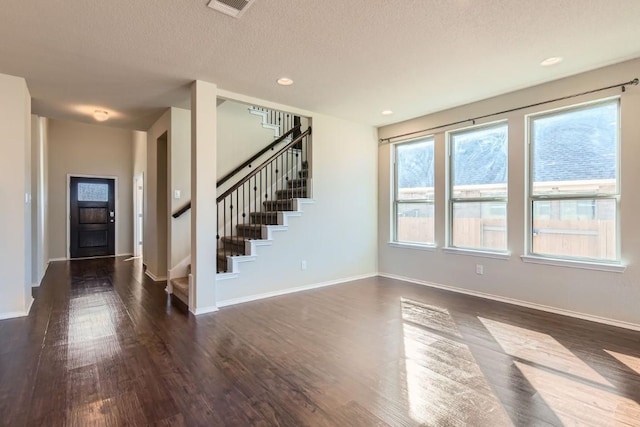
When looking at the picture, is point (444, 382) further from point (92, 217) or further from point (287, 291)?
point (92, 217)

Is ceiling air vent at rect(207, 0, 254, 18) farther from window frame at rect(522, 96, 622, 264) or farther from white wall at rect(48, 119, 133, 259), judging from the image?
white wall at rect(48, 119, 133, 259)

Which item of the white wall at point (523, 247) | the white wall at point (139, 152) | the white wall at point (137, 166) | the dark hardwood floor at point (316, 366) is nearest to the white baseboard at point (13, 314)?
the dark hardwood floor at point (316, 366)

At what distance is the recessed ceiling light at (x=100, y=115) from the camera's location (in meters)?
4.59

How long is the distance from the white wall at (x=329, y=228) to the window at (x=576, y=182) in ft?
7.91

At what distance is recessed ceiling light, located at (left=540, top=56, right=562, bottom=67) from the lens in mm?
3065

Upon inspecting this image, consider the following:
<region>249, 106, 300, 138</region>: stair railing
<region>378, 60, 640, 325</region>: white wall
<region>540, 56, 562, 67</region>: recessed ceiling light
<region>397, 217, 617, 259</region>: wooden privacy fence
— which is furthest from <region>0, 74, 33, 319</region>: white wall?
<region>540, 56, 562, 67</region>: recessed ceiling light

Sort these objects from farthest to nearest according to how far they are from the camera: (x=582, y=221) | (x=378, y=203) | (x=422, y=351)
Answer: (x=378, y=203), (x=582, y=221), (x=422, y=351)

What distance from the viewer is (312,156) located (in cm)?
480

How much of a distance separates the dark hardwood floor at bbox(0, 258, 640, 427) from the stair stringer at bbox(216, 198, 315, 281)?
440mm

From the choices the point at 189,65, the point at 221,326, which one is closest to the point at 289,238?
the point at 221,326

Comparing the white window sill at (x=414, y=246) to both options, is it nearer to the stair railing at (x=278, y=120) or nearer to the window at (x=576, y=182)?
the window at (x=576, y=182)

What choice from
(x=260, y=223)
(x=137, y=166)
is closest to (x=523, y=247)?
(x=260, y=223)

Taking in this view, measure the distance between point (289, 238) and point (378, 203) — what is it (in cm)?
194

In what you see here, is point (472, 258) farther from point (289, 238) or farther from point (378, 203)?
point (289, 238)
